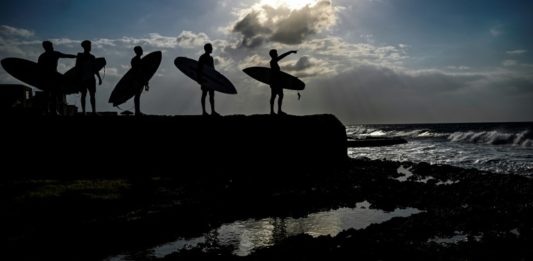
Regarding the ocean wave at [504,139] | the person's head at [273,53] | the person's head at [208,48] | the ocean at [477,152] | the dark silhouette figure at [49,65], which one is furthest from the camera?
the ocean wave at [504,139]

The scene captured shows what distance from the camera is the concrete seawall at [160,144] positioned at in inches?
470

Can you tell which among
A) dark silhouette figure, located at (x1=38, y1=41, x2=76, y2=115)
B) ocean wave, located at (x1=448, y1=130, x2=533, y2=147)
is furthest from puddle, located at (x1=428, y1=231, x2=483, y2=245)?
ocean wave, located at (x1=448, y1=130, x2=533, y2=147)

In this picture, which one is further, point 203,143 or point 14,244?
point 203,143

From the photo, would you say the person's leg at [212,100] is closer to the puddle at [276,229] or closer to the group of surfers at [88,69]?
the group of surfers at [88,69]

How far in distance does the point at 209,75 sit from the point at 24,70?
610 centimetres

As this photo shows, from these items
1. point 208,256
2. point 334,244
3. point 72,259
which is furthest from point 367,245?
point 72,259

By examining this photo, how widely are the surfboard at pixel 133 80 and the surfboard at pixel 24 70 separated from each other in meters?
1.85

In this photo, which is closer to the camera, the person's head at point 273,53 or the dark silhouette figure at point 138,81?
the dark silhouette figure at point 138,81

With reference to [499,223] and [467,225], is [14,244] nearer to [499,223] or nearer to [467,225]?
[467,225]

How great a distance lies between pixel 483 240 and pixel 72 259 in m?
6.58

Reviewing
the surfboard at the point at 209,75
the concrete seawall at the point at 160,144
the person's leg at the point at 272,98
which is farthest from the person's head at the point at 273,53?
the concrete seawall at the point at 160,144

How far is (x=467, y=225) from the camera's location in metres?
7.52

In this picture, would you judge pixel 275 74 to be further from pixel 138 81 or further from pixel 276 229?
pixel 276 229

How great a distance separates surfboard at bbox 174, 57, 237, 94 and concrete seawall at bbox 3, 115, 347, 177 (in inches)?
50.0
